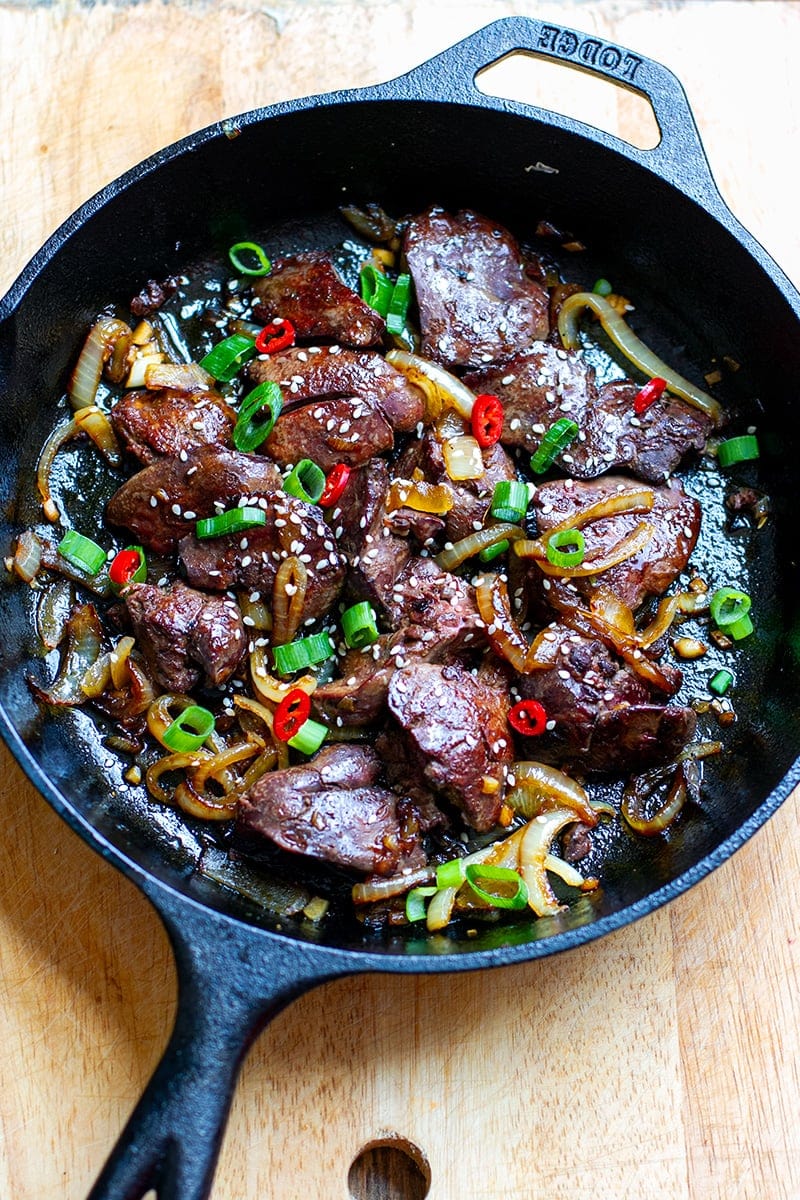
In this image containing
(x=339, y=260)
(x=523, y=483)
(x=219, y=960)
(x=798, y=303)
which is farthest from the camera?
(x=339, y=260)

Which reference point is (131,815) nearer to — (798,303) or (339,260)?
(339,260)

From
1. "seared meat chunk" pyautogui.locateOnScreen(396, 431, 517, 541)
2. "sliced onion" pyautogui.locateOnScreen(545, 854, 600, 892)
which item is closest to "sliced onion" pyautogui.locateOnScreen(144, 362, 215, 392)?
"seared meat chunk" pyautogui.locateOnScreen(396, 431, 517, 541)

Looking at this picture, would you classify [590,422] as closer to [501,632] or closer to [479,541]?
[479,541]

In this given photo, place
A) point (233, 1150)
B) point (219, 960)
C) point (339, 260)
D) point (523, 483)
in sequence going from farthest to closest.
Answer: point (339, 260)
point (523, 483)
point (233, 1150)
point (219, 960)

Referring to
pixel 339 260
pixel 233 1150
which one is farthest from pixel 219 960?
pixel 339 260

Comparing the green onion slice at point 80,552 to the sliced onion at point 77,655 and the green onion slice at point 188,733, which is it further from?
the green onion slice at point 188,733

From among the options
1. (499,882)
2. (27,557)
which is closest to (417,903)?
(499,882)

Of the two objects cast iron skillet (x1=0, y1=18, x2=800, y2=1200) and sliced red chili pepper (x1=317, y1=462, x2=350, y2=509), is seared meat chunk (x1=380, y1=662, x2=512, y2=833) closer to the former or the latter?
Answer: cast iron skillet (x1=0, y1=18, x2=800, y2=1200)
